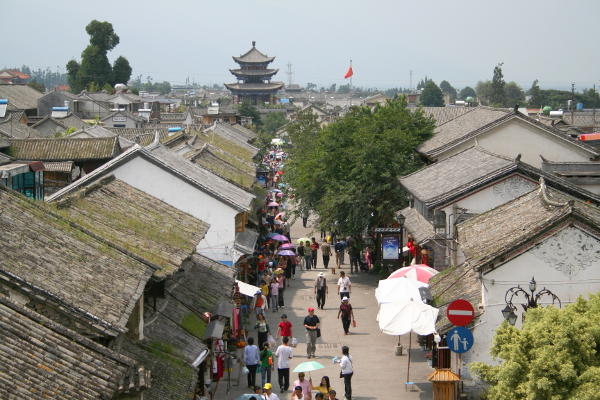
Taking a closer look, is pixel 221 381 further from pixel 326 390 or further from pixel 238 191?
pixel 238 191

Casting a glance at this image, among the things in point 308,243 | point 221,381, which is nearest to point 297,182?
point 308,243

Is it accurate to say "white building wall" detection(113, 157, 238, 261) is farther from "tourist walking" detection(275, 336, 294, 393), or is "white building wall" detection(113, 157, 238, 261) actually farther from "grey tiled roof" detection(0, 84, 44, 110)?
"grey tiled roof" detection(0, 84, 44, 110)

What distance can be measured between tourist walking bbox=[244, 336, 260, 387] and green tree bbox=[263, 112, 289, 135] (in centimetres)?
9406

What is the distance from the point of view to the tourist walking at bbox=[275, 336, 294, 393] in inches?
668

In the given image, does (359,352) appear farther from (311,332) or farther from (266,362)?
(266,362)

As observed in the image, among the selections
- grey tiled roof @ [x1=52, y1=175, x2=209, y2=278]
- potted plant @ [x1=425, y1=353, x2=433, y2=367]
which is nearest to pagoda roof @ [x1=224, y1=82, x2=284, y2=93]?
grey tiled roof @ [x1=52, y1=175, x2=209, y2=278]

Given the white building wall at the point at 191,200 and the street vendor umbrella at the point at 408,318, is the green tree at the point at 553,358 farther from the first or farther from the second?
the white building wall at the point at 191,200

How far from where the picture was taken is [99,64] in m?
105

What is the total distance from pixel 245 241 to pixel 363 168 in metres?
6.96

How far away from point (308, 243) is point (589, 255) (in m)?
17.8

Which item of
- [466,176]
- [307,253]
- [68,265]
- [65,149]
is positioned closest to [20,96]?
[65,149]

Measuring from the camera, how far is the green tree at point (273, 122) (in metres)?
112

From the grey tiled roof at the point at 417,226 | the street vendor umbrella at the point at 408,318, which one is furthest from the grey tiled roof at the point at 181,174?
the street vendor umbrella at the point at 408,318

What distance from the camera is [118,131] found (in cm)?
5594
